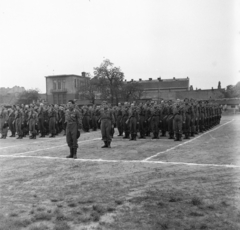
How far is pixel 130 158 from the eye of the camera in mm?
9984

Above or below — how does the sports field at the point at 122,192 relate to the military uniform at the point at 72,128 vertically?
below

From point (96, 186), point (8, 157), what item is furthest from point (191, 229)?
point (8, 157)

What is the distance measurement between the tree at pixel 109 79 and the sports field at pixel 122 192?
5002 centimetres

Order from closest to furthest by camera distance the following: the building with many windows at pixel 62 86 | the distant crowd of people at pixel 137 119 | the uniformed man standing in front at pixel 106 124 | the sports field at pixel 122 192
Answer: the sports field at pixel 122 192
the uniformed man standing in front at pixel 106 124
the distant crowd of people at pixel 137 119
the building with many windows at pixel 62 86

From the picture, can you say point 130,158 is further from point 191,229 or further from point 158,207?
point 191,229

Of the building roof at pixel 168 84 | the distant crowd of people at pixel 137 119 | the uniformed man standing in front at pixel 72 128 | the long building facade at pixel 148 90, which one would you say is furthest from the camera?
the building roof at pixel 168 84

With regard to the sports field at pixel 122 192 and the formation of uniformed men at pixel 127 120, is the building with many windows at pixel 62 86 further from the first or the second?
the sports field at pixel 122 192

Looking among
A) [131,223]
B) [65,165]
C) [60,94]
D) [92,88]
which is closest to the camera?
[131,223]

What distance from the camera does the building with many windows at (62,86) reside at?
78.1 m

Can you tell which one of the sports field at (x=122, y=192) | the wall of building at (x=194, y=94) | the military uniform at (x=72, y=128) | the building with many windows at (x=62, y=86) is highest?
Answer: the building with many windows at (x=62, y=86)

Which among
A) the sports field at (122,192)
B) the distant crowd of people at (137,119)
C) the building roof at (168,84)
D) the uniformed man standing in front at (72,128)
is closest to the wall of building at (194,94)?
the building roof at (168,84)

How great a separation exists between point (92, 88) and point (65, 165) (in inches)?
2211

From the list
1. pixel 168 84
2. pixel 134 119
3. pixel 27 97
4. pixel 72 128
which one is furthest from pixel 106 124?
pixel 168 84

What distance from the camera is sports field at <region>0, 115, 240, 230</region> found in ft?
15.4
